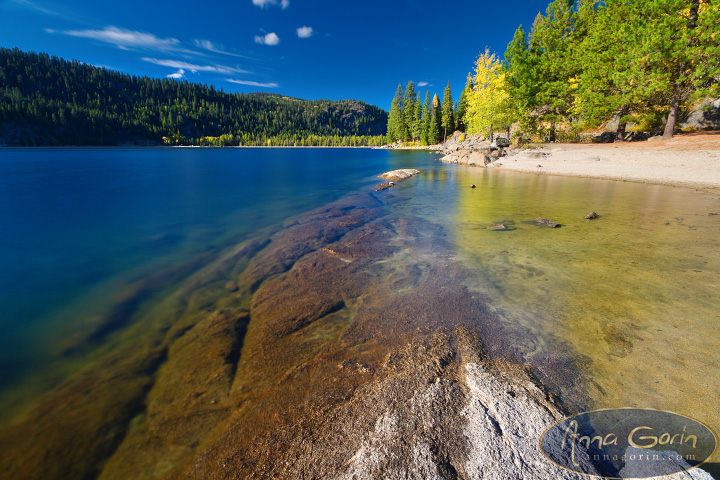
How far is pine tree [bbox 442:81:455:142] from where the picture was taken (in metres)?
77.8

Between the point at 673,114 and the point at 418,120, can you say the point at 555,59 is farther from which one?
the point at 418,120

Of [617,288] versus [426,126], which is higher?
[426,126]

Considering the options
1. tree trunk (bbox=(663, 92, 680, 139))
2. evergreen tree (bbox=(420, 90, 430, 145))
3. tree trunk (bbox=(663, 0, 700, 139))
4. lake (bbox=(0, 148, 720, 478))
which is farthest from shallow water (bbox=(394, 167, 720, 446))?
evergreen tree (bbox=(420, 90, 430, 145))

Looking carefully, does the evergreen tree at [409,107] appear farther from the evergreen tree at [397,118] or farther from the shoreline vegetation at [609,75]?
the shoreline vegetation at [609,75]

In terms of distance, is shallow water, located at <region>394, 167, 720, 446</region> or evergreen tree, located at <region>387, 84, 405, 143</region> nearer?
shallow water, located at <region>394, 167, 720, 446</region>

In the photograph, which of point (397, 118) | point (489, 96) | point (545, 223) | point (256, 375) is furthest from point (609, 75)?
point (397, 118)

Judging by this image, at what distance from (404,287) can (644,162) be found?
23.5m

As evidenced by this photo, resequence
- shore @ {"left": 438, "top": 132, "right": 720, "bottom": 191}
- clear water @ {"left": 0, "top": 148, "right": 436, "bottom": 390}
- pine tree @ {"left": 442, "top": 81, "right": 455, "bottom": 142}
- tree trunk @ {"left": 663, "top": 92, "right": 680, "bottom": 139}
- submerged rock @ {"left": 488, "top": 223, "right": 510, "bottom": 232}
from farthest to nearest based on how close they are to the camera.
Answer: pine tree @ {"left": 442, "top": 81, "right": 455, "bottom": 142}, tree trunk @ {"left": 663, "top": 92, "right": 680, "bottom": 139}, shore @ {"left": 438, "top": 132, "right": 720, "bottom": 191}, submerged rock @ {"left": 488, "top": 223, "right": 510, "bottom": 232}, clear water @ {"left": 0, "top": 148, "right": 436, "bottom": 390}

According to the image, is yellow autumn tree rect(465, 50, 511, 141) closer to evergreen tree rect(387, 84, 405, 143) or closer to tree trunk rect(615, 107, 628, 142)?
tree trunk rect(615, 107, 628, 142)

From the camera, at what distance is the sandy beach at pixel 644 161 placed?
16.3 metres

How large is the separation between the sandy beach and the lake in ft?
13.2

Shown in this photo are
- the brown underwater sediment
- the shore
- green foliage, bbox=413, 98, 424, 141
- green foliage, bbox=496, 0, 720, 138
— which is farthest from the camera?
green foliage, bbox=413, 98, 424, 141

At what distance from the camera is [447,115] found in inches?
3061

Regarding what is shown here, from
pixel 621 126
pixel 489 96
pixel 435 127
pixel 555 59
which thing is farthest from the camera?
pixel 435 127
